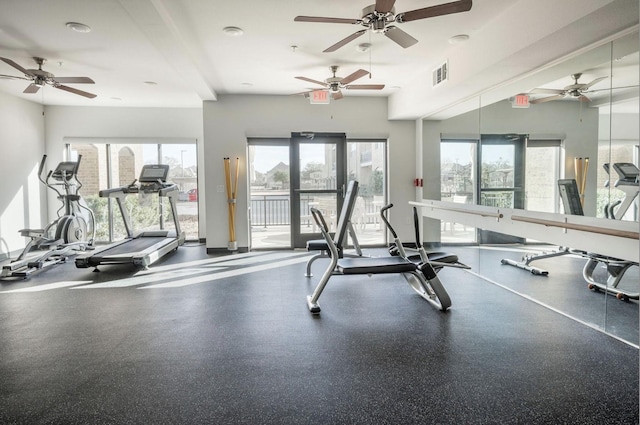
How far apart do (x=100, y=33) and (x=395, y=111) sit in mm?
4369

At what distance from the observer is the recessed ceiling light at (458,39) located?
13.5ft

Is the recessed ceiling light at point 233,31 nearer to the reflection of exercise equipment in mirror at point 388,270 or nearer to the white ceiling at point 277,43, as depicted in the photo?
the white ceiling at point 277,43

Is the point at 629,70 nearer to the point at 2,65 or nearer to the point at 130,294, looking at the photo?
the point at 130,294

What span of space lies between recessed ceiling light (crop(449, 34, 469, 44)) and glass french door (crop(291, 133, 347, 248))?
286 cm

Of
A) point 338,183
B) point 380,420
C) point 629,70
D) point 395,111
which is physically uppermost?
point 395,111

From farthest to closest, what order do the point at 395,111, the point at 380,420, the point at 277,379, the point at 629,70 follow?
1. the point at 395,111
2. the point at 629,70
3. the point at 277,379
4. the point at 380,420

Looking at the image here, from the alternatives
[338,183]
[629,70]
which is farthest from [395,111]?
[629,70]

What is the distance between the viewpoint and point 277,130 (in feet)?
22.0

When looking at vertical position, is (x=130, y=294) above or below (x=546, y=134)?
below

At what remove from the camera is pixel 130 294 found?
4082 mm

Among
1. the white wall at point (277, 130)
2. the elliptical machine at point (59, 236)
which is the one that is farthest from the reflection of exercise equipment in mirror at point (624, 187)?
the elliptical machine at point (59, 236)

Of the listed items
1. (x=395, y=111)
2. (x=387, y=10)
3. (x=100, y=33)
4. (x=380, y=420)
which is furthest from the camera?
(x=395, y=111)

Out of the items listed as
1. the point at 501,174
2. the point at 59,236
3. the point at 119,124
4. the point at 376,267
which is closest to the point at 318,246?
the point at 376,267

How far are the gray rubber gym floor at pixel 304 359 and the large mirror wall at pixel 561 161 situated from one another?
4.5 inches
